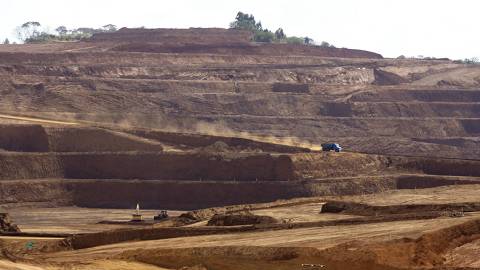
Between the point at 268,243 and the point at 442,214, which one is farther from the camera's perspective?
the point at 442,214

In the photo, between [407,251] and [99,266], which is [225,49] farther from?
[407,251]

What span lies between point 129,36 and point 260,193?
269 ft

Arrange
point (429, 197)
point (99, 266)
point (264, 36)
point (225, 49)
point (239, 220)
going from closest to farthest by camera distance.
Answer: point (99, 266)
point (239, 220)
point (429, 197)
point (225, 49)
point (264, 36)

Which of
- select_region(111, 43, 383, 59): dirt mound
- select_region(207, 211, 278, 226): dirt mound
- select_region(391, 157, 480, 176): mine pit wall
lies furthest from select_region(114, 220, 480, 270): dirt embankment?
select_region(111, 43, 383, 59): dirt mound

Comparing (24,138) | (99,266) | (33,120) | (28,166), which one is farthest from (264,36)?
(99,266)

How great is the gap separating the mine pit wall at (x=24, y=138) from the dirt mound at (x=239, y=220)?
119ft

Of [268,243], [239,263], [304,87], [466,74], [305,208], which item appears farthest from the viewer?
[466,74]

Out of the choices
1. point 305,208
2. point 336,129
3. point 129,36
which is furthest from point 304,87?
point 305,208

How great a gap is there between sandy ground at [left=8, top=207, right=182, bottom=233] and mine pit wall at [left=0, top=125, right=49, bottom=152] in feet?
29.1

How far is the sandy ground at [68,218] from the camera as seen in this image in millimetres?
62281

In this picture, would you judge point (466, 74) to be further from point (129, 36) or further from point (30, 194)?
point (30, 194)

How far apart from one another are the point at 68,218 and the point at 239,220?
23.0 meters

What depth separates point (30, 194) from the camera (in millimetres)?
78000

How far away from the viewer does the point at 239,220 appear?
48.8 meters
